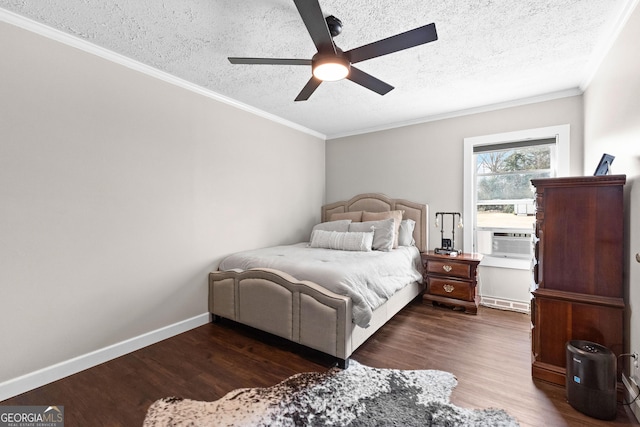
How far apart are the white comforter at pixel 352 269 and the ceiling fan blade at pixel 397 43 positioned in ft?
5.35

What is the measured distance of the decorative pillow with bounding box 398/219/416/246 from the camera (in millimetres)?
3861

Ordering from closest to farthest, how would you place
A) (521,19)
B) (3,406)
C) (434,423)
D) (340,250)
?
1. (434,423)
2. (3,406)
3. (521,19)
4. (340,250)

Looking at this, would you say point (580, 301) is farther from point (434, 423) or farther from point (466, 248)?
point (466, 248)

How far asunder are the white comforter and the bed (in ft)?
0.04

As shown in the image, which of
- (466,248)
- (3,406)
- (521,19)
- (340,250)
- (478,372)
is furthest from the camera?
(466,248)

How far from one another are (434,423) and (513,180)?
10.3 ft

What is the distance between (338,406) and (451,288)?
2.28m

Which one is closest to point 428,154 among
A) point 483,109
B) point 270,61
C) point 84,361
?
point 483,109

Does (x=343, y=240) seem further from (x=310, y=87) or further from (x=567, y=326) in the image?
(x=567, y=326)

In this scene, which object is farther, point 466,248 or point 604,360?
point 466,248

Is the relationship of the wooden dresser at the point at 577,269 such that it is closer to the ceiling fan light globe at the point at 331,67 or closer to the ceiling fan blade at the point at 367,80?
the ceiling fan blade at the point at 367,80

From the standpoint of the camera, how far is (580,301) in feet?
6.30

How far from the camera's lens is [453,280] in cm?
345

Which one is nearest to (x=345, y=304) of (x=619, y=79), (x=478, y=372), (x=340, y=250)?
(x=478, y=372)
